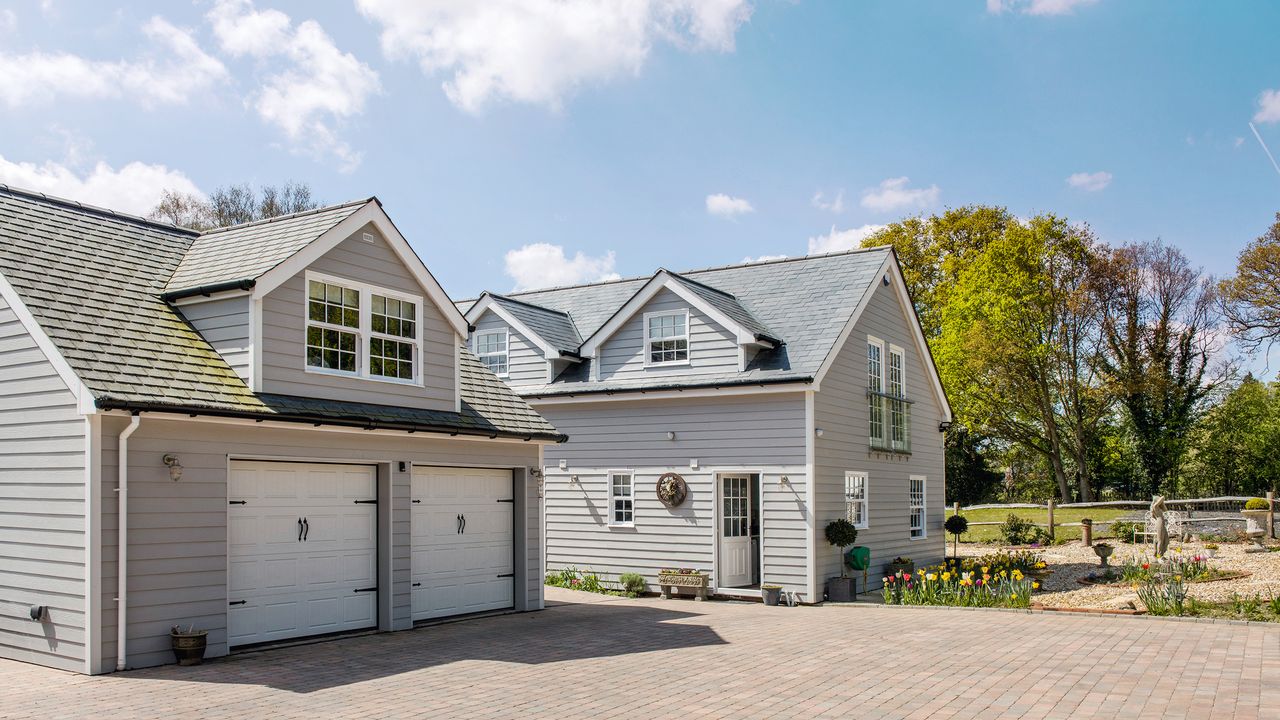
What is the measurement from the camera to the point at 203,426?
38.5 ft

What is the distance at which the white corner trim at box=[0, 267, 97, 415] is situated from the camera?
1052 centimetres

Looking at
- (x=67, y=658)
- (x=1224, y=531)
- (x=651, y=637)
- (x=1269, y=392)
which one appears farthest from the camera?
(x=1269, y=392)

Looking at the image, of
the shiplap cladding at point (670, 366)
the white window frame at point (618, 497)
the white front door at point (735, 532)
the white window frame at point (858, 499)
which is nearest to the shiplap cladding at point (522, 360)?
the shiplap cladding at point (670, 366)

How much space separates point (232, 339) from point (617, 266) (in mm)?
26934

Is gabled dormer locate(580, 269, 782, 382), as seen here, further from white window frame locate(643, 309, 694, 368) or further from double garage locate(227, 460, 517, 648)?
double garage locate(227, 460, 517, 648)

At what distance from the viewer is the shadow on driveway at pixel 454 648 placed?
421 inches

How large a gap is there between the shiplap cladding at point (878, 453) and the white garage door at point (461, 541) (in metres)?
5.92

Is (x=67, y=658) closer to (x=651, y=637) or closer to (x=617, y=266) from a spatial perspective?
(x=651, y=637)

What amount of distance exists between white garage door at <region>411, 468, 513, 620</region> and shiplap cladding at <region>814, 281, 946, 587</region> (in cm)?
592

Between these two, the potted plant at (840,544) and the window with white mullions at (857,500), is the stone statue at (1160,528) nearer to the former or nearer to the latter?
the window with white mullions at (857,500)

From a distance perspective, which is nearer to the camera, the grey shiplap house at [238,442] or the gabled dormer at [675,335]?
the grey shiplap house at [238,442]

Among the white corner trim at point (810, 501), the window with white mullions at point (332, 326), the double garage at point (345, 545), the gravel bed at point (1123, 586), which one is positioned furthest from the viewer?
the white corner trim at point (810, 501)

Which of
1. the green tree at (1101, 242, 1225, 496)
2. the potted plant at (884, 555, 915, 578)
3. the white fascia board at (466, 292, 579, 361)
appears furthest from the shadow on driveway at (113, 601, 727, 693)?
the green tree at (1101, 242, 1225, 496)

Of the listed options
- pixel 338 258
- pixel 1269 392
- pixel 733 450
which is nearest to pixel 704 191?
pixel 733 450
